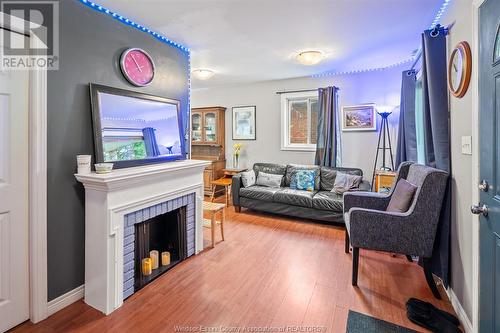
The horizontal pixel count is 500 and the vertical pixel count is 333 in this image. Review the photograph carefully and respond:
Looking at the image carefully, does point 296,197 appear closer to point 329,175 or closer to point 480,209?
point 329,175

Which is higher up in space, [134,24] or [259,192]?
[134,24]

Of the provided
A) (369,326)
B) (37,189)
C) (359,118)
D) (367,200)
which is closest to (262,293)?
(369,326)

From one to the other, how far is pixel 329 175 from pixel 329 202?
2.32 ft

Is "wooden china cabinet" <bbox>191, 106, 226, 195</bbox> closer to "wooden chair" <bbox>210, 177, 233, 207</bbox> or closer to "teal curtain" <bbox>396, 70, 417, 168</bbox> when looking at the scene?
"wooden chair" <bbox>210, 177, 233, 207</bbox>

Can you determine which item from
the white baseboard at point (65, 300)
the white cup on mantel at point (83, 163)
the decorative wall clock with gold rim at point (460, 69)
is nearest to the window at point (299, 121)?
the decorative wall clock with gold rim at point (460, 69)

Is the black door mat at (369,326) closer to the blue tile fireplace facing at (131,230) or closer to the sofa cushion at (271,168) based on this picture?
the blue tile fireplace facing at (131,230)

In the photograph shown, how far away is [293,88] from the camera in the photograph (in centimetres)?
491

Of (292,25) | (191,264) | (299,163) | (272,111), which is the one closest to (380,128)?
(299,163)

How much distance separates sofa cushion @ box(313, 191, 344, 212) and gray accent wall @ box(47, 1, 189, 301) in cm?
294

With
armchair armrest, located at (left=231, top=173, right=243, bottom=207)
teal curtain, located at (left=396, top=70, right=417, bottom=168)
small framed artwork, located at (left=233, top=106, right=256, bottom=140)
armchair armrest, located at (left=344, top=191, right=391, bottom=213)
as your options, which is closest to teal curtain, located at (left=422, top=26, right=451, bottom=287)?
armchair armrest, located at (left=344, top=191, right=391, bottom=213)

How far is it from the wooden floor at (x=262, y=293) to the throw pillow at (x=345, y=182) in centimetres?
110

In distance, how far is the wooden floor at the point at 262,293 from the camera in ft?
5.91

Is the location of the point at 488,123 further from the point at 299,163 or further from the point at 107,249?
the point at 299,163

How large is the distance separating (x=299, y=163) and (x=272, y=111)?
1185mm
